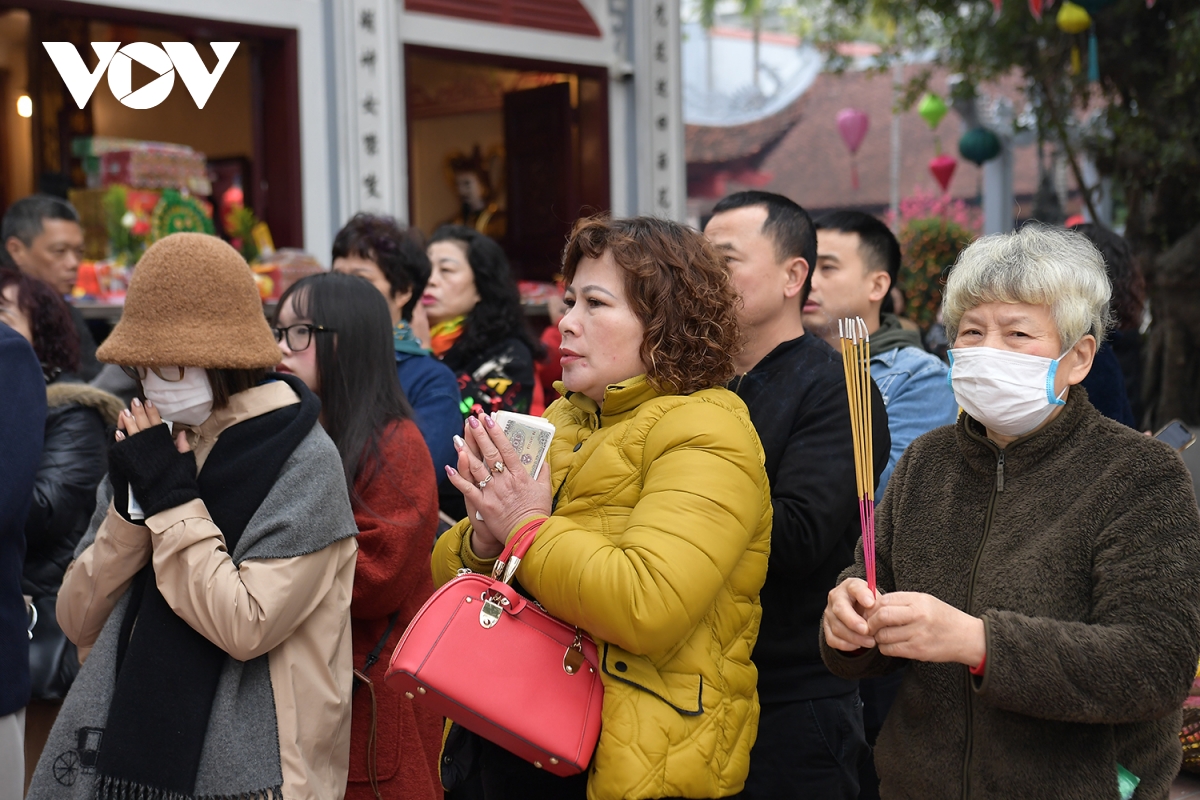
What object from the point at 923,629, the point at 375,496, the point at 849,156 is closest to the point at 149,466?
the point at 375,496

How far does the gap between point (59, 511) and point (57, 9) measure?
435cm

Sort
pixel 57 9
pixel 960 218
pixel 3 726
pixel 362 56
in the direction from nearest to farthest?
1. pixel 3 726
2. pixel 57 9
3. pixel 362 56
4. pixel 960 218

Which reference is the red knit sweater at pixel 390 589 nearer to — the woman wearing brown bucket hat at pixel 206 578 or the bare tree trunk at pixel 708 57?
the woman wearing brown bucket hat at pixel 206 578

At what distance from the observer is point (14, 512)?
257 centimetres

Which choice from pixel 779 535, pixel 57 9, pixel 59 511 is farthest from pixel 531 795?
pixel 57 9

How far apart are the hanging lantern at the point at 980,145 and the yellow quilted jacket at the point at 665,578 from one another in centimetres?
1075

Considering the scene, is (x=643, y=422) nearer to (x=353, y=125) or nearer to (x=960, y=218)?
(x=353, y=125)

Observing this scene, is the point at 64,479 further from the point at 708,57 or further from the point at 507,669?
the point at 708,57

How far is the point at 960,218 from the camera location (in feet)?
48.9

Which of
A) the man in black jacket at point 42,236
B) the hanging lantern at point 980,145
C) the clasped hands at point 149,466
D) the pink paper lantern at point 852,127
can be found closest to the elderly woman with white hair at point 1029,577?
the clasped hands at point 149,466

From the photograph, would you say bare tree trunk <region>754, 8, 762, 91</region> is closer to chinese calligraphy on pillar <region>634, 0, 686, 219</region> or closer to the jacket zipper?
chinese calligraphy on pillar <region>634, 0, 686, 219</region>

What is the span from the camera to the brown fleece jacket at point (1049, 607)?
172cm

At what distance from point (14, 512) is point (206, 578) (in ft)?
2.48

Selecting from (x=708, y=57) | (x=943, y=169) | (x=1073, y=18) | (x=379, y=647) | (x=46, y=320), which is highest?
(x=708, y=57)
